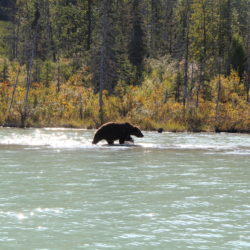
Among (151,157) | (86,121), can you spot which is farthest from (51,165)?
(86,121)

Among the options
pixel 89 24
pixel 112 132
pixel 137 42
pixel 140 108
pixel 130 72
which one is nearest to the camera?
pixel 112 132

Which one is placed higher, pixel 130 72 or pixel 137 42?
pixel 137 42

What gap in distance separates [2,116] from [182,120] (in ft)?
45.2

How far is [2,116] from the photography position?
40625 mm

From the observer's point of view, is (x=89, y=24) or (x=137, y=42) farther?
(x=89, y=24)

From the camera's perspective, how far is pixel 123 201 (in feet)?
38.6

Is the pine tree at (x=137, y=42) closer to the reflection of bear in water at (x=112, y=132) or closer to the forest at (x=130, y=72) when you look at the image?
the forest at (x=130, y=72)

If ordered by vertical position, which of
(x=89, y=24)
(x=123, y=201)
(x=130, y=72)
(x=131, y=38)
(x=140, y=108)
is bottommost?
(x=123, y=201)

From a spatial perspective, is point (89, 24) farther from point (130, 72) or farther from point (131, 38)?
point (130, 72)

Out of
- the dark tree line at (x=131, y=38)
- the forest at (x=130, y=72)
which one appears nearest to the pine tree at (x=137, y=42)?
the dark tree line at (x=131, y=38)

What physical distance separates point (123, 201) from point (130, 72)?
50467mm

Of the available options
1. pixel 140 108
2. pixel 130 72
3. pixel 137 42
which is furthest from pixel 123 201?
pixel 137 42

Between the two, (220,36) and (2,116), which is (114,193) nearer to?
(2,116)

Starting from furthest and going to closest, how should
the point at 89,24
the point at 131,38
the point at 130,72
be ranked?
1. the point at 89,24
2. the point at 131,38
3. the point at 130,72
